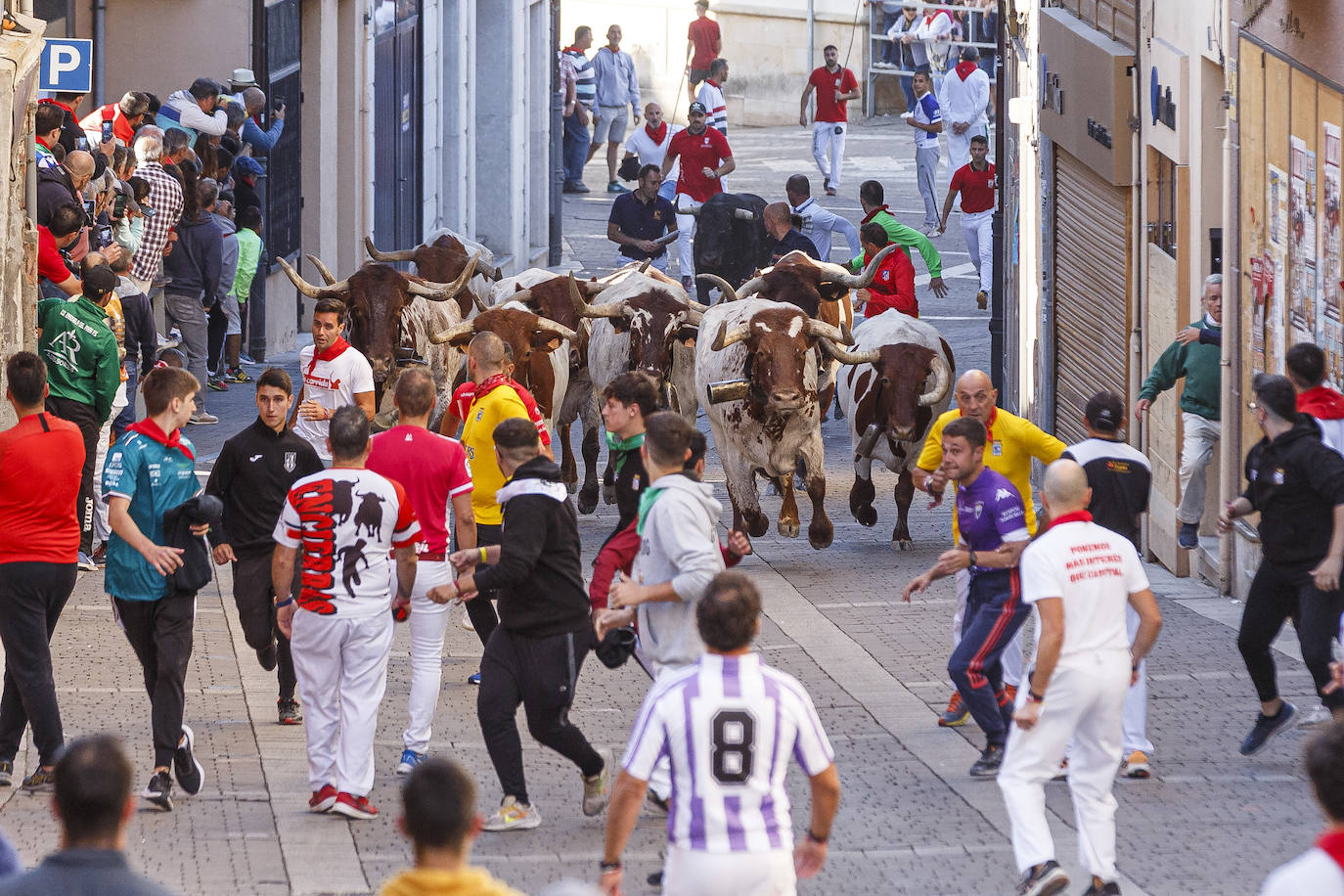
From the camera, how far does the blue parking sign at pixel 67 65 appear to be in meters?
14.6

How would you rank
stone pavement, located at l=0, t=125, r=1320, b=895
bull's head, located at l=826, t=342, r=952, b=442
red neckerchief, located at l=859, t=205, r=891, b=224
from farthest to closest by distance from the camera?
red neckerchief, located at l=859, t=205, r=891, b=224
bull's head, located at l=826, t=342, r=952, b=442
stone pavement, located at l=0, t=125, r=1320, b=895

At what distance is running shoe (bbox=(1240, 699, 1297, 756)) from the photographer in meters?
9.77

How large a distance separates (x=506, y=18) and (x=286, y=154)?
8911 millimetres

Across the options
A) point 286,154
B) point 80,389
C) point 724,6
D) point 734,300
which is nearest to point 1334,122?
point 734,300

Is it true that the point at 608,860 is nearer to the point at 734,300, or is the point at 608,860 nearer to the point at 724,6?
the point at 734,300

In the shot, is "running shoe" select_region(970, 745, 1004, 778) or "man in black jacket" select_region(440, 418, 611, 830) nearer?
"man in black jacket" select_region(440, 418, 611, 830)

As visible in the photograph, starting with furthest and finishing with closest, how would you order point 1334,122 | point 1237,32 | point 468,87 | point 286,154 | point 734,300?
1. point 468,87
2. point 286,154
3. point 734,300
4. point 1237,32
5. point 1334,122

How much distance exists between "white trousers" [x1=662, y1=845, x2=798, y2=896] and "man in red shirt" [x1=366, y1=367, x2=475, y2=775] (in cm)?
363

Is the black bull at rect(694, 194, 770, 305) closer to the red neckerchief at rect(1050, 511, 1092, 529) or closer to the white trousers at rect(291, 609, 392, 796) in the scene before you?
the white trousers at rect(291, 609, 392, 796)

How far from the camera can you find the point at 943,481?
32.8ft

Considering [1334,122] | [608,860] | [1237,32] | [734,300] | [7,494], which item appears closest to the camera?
[608,860]

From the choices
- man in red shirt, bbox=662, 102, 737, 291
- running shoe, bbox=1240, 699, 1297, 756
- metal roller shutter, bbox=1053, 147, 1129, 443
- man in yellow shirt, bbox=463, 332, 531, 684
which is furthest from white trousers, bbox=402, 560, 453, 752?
man in red shirt, bbox=662, 102, 737, 291

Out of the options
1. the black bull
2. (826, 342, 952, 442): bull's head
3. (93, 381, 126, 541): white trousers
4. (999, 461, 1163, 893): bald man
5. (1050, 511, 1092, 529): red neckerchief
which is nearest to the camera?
(999, 461, 1163, 893): bald man

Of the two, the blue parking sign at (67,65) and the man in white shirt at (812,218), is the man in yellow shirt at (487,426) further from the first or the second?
the man in white shirt at (812,218)
